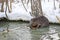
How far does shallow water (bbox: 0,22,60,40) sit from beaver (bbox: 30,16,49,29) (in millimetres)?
246

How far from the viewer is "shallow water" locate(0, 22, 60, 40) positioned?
24.0ft

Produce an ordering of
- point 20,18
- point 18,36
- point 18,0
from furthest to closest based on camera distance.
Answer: point 18,0 < point 20,18 < point 18,36

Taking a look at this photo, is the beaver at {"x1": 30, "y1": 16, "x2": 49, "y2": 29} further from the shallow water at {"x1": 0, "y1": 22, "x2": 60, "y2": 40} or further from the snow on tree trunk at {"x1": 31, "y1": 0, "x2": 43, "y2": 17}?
the snow on tree trunk at {"x1": 31, "y1": 0, "x2": 43, "y2": 17}

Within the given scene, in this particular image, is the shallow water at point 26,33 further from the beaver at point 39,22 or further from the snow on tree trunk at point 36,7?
the snow on tree trunk at point 36,7

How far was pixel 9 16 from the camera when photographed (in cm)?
1048

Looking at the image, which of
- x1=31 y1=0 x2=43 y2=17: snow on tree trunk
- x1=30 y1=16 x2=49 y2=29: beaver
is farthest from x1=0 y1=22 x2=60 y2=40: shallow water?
x1=31 y1=0 x2=43 y2=17: snow on tree trunk

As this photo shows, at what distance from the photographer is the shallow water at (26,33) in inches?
287

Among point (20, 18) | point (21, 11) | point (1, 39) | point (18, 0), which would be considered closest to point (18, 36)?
point (1, 39)

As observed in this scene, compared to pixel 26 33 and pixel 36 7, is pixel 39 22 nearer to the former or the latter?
pixel 36 7

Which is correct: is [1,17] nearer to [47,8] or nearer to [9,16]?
[9,16]

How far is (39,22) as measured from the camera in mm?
9273

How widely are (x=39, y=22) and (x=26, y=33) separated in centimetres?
144

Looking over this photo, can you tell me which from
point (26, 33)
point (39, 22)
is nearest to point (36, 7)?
point (39, 22)

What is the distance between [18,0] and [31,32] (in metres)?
6.62
